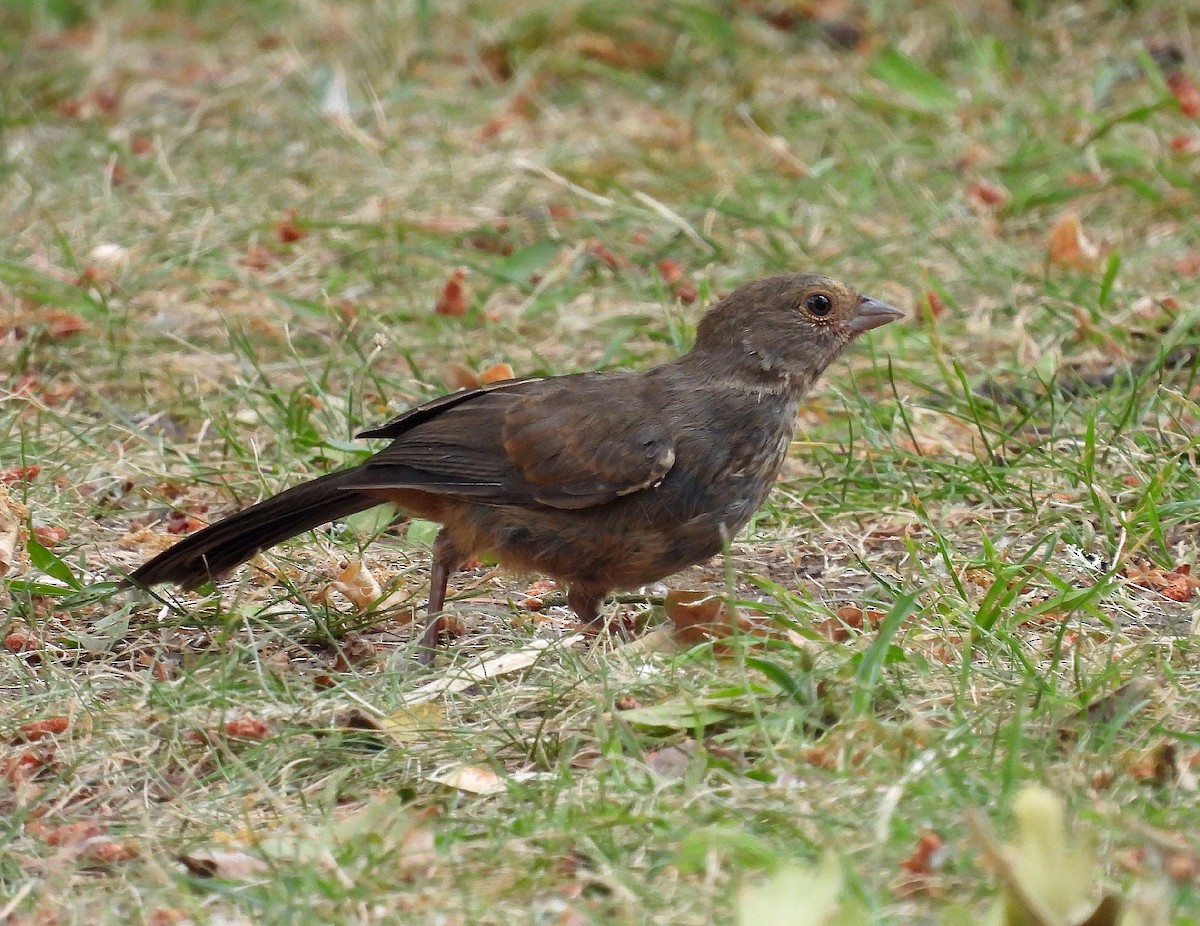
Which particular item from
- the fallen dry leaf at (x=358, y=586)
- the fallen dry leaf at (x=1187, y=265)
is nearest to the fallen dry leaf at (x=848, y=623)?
the fallen dry leaf at (x=358, y=586)

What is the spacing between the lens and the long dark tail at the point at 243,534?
13.5 ft

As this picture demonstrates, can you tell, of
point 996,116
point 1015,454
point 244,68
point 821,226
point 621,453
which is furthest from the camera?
point 244,68

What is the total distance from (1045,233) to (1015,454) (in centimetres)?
194

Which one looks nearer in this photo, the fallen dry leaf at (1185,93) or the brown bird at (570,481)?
the brown bird at (570,481)

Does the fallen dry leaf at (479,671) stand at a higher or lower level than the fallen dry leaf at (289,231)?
higher

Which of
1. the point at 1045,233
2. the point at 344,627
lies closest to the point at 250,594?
the point at 344,627

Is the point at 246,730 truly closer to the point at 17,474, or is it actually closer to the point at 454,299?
the point at 17,474

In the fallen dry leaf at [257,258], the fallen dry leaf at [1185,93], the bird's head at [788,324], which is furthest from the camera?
the fallen dry leaf at [1185,93]

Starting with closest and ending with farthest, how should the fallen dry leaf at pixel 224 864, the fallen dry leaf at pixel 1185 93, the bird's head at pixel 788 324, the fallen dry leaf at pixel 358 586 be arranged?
the fallen dry leaf at pixel 224 864 → the fallen dry leaf at pixel 358 586 → the bird's head at pixel 788 324 → the fallen dry leaf at pixel 1185 93

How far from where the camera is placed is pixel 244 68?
8289mm

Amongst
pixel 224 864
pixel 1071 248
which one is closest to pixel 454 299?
pixel 1071 248

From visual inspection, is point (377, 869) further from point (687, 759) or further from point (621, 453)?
point (621, 453)

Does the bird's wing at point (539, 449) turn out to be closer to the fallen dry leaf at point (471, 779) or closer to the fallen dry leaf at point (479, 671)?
the fallen dry leaf at point (479, 671)

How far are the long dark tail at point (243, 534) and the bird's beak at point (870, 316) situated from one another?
1.38 m
